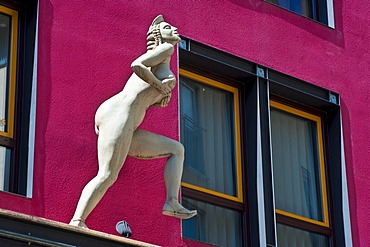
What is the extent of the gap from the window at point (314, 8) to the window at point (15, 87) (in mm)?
4411

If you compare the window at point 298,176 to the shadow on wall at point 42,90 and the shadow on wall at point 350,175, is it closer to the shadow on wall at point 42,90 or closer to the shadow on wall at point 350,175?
the shadow on wall at point 350,175

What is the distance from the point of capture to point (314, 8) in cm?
1816

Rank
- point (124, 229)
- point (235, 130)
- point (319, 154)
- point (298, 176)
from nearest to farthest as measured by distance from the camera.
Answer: point (124, 229), point (235, 130), point (298, 176), point (319, 154)

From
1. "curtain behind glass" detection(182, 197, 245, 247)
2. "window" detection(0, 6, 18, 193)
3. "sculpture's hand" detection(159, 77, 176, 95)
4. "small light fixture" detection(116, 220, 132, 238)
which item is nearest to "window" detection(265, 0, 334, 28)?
"curtain behind glass" detection(182, 197, 245, 247)

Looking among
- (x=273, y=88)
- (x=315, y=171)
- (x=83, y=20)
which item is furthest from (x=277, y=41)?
(x=83, y=20)

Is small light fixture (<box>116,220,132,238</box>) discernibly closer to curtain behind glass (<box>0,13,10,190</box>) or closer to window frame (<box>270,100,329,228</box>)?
curtain behind glass (<box>0,13,10,190</box>)

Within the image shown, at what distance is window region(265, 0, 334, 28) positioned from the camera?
58.7ft

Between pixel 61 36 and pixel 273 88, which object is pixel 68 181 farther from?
pixel 273 88

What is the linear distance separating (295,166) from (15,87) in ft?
14.0

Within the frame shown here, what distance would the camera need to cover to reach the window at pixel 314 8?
17.9 metres

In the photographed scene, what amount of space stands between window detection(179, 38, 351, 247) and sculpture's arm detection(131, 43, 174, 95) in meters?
2.18

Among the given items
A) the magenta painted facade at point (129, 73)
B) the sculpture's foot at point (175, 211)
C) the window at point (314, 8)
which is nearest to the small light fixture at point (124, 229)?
the magenta painted facade at point (129, 73)

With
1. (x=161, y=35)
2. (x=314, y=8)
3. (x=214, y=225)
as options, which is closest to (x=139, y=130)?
(x=161, y=35)

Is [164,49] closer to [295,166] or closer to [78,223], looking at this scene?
[78,223]
